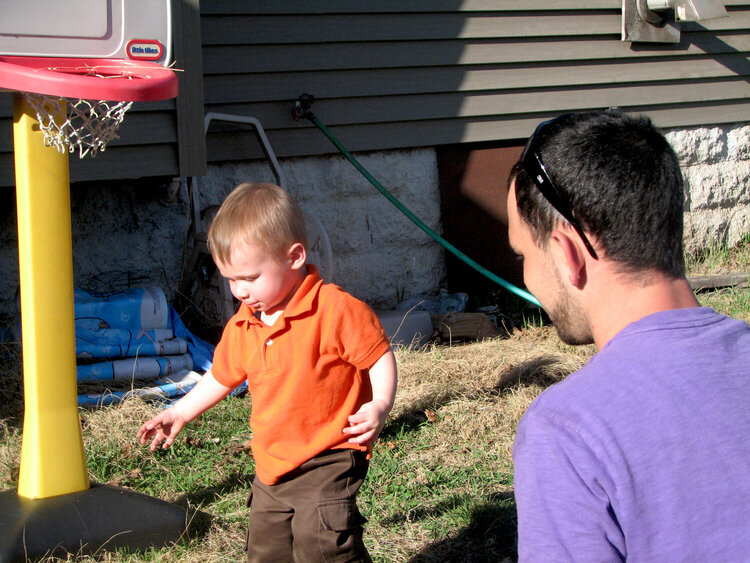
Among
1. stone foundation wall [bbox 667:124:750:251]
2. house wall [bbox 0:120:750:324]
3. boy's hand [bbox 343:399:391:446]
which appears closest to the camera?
boy's hand [bbox 343:399:391:446]

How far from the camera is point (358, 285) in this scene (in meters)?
6.32

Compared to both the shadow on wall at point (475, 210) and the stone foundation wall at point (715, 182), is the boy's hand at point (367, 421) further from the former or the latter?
the stone foundation wall at point (715, 182)

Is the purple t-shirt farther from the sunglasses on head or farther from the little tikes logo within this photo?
the little tikes logo

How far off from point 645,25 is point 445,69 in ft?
6.59

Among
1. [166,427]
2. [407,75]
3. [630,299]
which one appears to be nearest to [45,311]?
[166,427]

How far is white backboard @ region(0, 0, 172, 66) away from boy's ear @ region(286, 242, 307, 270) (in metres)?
1.18

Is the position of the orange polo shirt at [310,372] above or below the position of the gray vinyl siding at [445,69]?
below

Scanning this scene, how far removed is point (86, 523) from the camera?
2.81 m

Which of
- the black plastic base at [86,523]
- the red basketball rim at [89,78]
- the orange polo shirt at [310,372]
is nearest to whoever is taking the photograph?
the orange polo shirt at [310,372]

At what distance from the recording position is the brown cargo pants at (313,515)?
233cm

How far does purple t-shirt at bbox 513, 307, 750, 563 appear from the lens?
984 mm

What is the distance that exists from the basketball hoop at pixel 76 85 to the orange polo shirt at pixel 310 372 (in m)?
0.90

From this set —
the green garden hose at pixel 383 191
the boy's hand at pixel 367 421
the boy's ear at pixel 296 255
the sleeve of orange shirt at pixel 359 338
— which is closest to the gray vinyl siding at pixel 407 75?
the green garden hose at pixel 383 191

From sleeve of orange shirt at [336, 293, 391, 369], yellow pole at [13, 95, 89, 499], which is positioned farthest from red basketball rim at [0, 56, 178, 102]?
sleeve of orange shirt at [336, 293, 391, 369]
